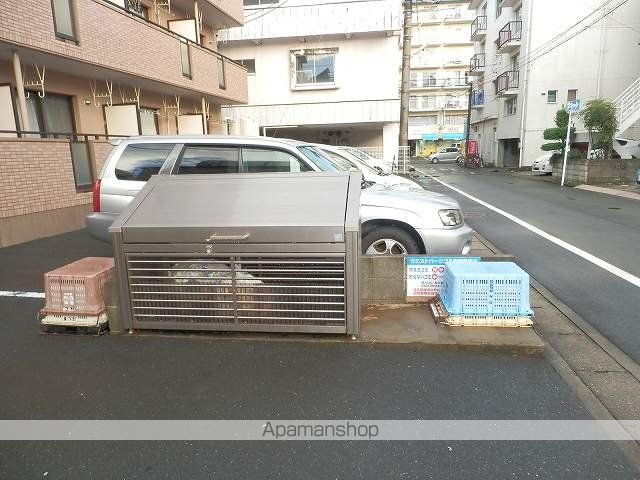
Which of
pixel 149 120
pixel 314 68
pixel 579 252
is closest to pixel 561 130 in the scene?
pixel 314 68

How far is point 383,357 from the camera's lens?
338 cm

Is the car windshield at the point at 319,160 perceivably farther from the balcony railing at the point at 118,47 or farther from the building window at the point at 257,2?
the building window at the point at 257,2

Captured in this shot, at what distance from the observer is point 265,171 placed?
511 cm

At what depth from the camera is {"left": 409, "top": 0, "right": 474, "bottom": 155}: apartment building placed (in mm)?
52250

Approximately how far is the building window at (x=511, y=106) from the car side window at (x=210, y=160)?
29.2 m

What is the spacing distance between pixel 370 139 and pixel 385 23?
20.0ft

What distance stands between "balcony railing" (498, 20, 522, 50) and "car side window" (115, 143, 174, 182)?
29445mm

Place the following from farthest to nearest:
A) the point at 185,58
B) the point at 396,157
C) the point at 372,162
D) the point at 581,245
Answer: the point at 396,157, the point at 372,162, the point at 185,58, the point at 581,245

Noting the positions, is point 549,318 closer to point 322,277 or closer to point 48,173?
point 322,277

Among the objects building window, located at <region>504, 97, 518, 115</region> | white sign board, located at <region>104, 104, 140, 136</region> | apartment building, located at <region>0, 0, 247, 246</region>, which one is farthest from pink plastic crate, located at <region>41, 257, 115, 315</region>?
building window, located at <region>504, 97, 518, 115</region>

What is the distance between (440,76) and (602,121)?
4061cm

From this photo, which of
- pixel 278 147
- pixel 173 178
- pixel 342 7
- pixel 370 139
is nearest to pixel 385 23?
pixel 342 7

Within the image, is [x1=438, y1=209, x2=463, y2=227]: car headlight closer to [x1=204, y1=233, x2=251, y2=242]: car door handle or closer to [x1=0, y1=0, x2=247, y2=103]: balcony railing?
[x1=204, y1=233, x2=251, y2=242]: car door handle

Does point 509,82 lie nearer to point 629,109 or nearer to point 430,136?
point 629,109
